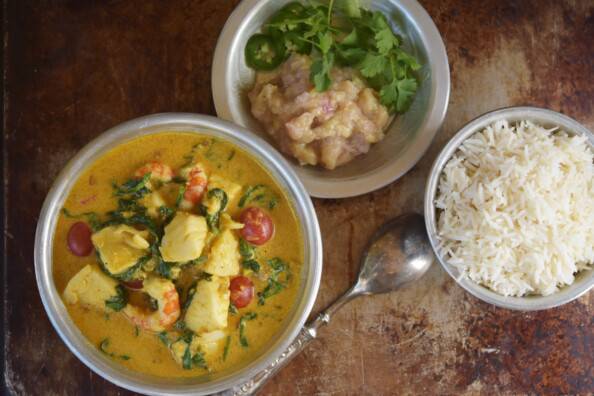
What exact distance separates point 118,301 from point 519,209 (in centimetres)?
181

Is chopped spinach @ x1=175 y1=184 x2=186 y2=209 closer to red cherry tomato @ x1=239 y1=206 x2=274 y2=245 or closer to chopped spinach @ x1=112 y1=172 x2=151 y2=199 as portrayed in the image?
chopped spinach @ x1=112 y1=172 x2=151 y2=199

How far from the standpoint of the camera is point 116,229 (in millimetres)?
2676

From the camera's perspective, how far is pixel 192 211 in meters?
2.77

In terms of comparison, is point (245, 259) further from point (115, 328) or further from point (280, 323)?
point (115, 328)

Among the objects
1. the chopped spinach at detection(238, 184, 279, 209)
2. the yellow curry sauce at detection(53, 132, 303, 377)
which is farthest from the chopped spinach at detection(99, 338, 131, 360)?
the chopped spinach at detection(238, 184, 279, 209)

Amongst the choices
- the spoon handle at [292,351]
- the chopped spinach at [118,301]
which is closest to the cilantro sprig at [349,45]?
the spoon handle at [292,351]

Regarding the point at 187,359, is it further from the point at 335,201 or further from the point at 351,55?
the point at 351,55

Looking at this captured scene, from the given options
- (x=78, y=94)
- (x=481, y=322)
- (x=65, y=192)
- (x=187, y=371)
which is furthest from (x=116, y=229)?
(x=481, y=322)

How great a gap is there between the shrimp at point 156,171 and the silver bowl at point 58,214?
161 millimetres

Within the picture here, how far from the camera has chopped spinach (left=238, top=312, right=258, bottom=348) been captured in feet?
9.39

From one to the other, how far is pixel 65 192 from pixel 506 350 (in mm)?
2370

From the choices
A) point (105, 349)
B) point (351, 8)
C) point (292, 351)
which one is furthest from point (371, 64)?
point (105, 349)

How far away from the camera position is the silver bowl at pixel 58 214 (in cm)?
280

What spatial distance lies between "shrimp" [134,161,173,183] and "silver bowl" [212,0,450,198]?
1.85 feet
